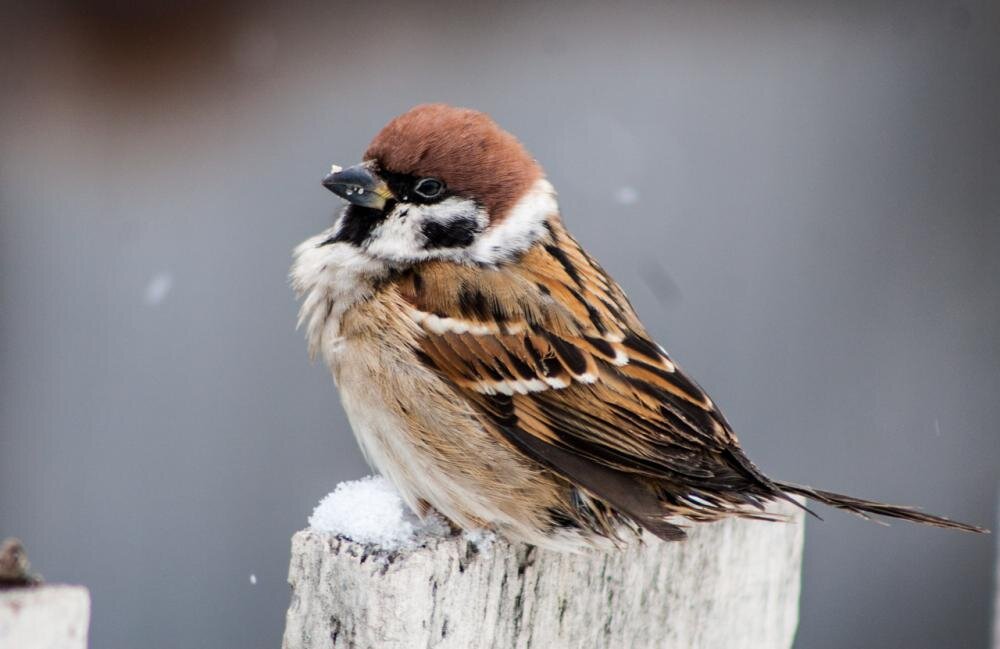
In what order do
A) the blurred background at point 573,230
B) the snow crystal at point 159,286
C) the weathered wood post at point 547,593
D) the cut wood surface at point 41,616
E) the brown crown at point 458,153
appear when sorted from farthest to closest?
the snow crystal at point 159,286, the blurred background at point 573,230, the brown crown at point 458,153, the weathered wood post at point 547,593, the cut wood surface at point 41,616

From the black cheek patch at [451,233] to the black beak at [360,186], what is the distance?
0.29 ft

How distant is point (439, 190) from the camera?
2.07 m

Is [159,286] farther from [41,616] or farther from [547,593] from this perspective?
[41,616]

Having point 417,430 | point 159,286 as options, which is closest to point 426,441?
point 417,430

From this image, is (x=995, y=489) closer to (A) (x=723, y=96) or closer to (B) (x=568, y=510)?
(A) (x=723, y=96)

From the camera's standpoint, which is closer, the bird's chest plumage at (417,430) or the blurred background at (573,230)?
the bird's chest plumage at (417,430)

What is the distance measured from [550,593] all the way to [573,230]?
1633mm

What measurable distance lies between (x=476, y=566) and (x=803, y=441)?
2.00 metres

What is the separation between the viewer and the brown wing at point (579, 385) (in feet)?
5.86

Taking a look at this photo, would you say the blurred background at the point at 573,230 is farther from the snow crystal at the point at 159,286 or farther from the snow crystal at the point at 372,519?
the snow crystal at the point at 372,519

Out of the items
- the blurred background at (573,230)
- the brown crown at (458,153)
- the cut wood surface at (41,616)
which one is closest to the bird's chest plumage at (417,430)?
the brown crown at (458,153)

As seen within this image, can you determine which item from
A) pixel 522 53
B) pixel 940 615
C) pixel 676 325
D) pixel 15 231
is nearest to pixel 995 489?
pixel 940 615

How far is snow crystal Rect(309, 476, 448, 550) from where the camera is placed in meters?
1.41

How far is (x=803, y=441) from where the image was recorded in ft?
10.6
